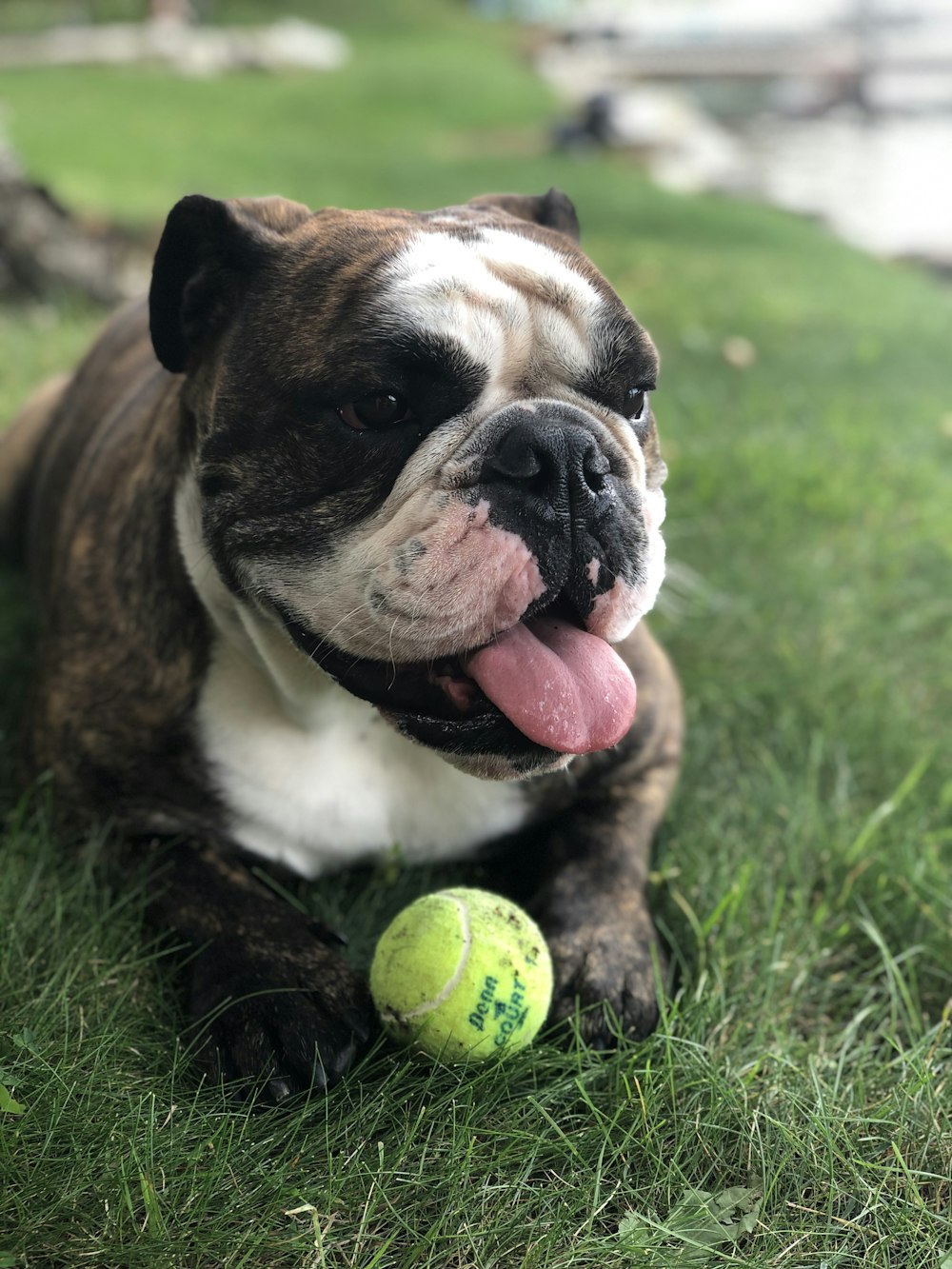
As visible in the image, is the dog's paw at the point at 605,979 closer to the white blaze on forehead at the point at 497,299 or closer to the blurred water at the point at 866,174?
the white blaze on forehead at the point at 497,299

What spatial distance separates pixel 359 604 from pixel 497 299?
0.58m

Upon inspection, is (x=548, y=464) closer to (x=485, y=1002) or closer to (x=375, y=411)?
(x=375, y=411)

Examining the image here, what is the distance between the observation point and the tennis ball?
82.7 inches

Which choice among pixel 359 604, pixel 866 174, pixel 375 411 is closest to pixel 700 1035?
pixel 359 604

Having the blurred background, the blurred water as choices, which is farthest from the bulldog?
the blurred water

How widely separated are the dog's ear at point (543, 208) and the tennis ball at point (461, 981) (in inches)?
61.1

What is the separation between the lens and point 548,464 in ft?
7.04

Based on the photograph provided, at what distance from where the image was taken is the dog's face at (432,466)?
84.6 inches

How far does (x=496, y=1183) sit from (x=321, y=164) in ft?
44.8

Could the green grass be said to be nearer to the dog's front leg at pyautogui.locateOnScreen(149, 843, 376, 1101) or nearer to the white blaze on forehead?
the dog's front leg at pyautogui.locateOnScreen(149, 843, 376, 1101)

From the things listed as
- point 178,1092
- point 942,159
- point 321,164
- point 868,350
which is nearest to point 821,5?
point 942,159

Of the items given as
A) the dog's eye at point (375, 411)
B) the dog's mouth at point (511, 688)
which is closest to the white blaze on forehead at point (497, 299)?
the dog's eye at point (375, 411)

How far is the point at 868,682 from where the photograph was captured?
378cm

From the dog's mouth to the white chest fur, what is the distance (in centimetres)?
27
